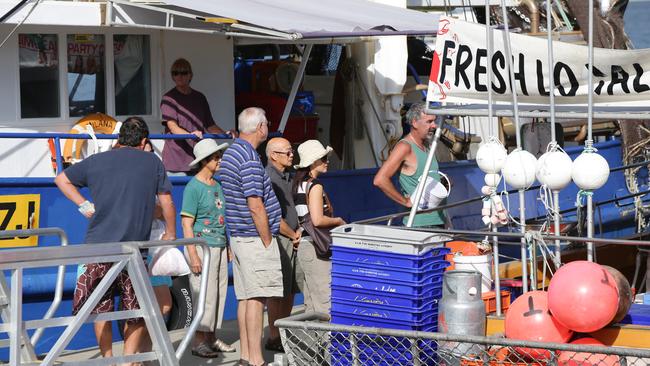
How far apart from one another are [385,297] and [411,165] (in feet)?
10.7

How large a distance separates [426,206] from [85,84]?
11.1 feet

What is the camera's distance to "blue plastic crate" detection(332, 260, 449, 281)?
5594 mm

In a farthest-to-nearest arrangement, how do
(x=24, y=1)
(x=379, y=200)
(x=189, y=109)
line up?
1. (x=379, y=200)
2. (x=189, y=109)
3. (x=24, y=1)

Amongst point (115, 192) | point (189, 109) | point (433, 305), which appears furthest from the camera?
point (189, 109)

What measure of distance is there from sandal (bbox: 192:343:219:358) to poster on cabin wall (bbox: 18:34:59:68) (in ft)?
9.70

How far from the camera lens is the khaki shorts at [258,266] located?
7.91m

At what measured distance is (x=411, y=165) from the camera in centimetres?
882

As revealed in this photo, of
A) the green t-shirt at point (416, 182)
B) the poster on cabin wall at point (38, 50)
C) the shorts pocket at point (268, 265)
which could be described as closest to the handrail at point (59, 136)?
the poster on cabin wall at point (38, 50)

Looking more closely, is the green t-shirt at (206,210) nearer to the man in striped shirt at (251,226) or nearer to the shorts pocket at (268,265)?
the man in striped shirt at (251,226)

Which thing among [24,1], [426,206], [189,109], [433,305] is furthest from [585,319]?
[189,109]

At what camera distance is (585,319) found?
5.16 metres

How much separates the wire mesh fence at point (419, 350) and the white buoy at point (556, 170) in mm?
1066

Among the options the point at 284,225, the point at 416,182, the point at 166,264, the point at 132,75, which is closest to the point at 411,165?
the point at 416,182

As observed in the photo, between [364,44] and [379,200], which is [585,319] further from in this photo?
[364,44]
